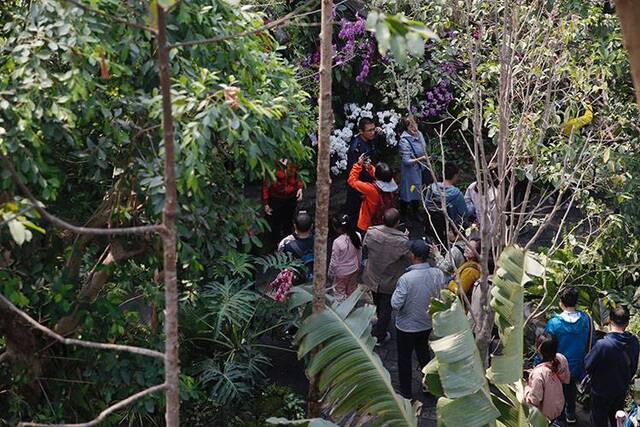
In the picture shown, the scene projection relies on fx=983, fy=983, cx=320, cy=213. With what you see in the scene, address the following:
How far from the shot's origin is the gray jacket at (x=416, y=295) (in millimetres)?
8703

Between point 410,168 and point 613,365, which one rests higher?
point 410,168

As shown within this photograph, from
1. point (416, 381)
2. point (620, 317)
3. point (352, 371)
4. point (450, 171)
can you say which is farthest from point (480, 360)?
point (450, 171)

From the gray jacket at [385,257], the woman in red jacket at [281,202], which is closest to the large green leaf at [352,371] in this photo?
the gray jacket at [385,257]

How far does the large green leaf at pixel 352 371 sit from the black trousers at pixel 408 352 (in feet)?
7.21

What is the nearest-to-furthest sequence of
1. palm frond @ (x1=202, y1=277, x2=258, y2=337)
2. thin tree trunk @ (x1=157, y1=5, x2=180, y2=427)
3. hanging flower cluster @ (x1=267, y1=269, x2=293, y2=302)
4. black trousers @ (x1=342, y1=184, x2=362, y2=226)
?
1. thin tree trunk @ (x1=157, y1=5, x2=180, y2=427)
2. palm frond @ (x1=202, y1=277, x2=258, y2=337)
3. hanging flower cluster @ (x1=267, y1=269, x2=293, y2=302)
4. black trousers @ (x1=342, y1=184, x2=362, y2=226)

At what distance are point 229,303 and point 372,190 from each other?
10.9 ft

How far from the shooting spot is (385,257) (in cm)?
963

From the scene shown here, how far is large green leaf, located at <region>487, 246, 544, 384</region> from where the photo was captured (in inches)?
243

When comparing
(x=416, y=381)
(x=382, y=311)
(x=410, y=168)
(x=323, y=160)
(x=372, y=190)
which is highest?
(x=323, y=160)

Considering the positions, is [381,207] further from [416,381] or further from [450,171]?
[416,381]

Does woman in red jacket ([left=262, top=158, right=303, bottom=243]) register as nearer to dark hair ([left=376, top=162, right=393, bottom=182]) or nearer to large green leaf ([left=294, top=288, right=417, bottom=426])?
dark hair ([left=376, top=162, right=393, bottom=182])

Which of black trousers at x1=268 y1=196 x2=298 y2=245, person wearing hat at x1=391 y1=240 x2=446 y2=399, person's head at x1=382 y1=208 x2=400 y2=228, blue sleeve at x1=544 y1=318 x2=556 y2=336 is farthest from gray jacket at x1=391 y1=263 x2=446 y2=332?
black trousers at x1=268 y1=196 x2=298 y2=245

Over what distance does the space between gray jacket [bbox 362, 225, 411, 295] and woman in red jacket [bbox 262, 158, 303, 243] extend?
6.27 feet

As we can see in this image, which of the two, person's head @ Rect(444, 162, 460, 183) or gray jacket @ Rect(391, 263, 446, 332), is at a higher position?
person's head @ Rect(444, 162, 460, 183)
